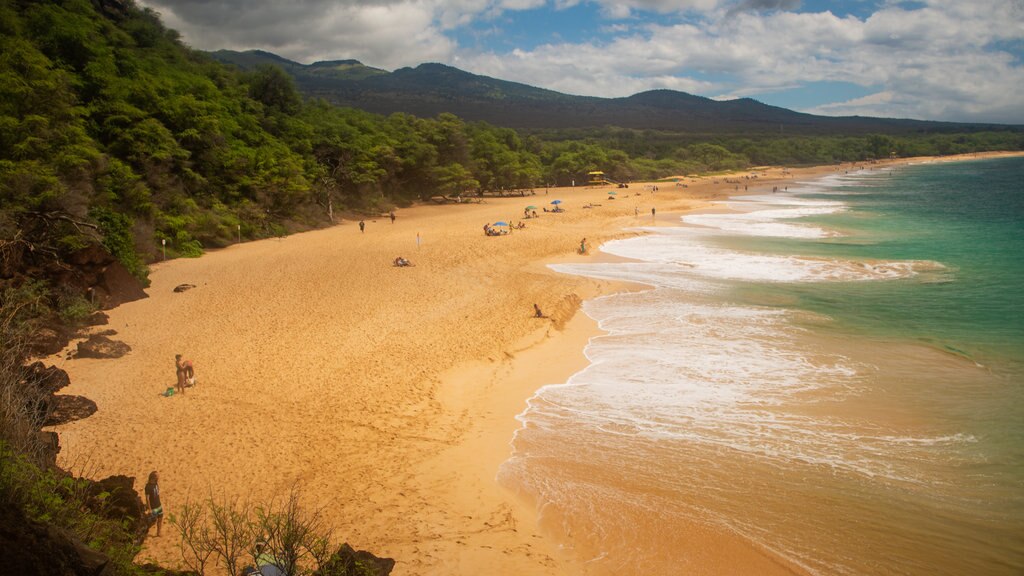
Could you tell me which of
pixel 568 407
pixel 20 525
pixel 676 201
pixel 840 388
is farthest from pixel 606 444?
pixel 676 201

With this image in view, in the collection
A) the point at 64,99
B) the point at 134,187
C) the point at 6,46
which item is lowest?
the point at 134,187

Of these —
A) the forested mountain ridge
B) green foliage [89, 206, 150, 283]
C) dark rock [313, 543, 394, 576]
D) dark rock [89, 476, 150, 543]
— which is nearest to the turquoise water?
dark rock [313, 543, 394, 576]

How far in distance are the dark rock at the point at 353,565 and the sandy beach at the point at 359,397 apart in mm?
804

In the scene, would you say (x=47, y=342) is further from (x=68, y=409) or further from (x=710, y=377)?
(x=710, y=377)

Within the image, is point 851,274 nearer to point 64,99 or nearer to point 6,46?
point 64,99

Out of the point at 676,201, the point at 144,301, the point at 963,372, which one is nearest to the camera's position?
the point at 963,372

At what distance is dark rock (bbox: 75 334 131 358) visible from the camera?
15.2 meters

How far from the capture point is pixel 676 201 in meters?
59.9

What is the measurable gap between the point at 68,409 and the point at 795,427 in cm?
1387

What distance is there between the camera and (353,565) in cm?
637

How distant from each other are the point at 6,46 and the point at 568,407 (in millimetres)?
28580

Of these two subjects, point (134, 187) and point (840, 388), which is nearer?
point (840, 388)

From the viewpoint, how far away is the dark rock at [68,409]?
11262mm

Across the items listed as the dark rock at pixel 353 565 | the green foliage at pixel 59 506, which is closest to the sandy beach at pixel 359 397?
the dark rock at pixel 353 565
